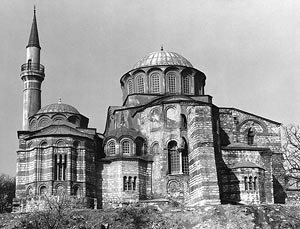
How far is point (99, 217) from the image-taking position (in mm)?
30688

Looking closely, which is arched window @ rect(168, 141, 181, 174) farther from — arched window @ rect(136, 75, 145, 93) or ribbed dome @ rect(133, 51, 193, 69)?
ribbed dome @ rect(133, 51, 193, 69)

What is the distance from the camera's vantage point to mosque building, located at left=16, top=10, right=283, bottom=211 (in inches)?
1571

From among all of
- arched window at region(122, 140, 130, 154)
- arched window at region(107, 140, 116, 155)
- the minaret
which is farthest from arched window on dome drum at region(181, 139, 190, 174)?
the minaret

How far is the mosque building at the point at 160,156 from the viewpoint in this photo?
39.9m

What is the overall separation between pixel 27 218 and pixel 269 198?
1760 centimetres

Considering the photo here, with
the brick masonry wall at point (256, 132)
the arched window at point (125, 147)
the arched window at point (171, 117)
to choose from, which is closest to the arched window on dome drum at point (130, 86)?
the arched window at point (171, 117)

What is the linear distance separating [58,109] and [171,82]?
10072mm

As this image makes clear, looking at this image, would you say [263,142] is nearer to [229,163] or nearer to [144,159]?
[229,163]

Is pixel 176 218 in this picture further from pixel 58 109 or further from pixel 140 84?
pixel 58 109

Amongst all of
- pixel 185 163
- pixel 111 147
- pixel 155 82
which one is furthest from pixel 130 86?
pixel 185 163

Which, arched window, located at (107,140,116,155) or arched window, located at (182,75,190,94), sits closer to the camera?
arched window, located at (107,140,116,155)

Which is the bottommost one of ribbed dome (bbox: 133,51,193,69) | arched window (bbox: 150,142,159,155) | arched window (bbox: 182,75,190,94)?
arched window (bbox: 150,142,159,155)

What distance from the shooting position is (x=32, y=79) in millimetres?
54094

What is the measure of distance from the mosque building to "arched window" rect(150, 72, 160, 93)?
0.80m
